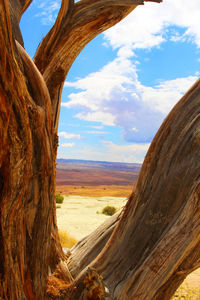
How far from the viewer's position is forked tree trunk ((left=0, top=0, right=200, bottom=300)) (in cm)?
165

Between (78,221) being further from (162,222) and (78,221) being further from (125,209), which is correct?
(162,222)

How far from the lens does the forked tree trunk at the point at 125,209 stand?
165 cm

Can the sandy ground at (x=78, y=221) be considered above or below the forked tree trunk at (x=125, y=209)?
below

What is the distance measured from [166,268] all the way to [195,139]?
958mm

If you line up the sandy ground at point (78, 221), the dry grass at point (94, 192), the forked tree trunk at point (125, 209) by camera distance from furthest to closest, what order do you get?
the dry grass at point (94, 192) → the sandy ground at point (78, 221) → the forked tree trunk at point (125, 209)

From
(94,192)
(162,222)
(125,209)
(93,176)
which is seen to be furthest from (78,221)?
(93,176)

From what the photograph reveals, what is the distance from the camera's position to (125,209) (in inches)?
89.4

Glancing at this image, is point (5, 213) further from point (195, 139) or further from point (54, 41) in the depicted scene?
point (54, 41)

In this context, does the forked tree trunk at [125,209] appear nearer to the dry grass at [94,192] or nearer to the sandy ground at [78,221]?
the sandy ground at [78,221]

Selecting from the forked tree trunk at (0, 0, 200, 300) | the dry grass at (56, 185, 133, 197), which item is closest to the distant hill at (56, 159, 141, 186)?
the dry grass at (56, 185, 133, 197)

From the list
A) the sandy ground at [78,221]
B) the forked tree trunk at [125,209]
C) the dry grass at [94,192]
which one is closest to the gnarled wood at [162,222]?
the forked tree trunk at [125,209]

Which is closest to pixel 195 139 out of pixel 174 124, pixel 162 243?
pixel 174 124

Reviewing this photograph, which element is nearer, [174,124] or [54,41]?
[174,124]

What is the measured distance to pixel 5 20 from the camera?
1335 millimetres
